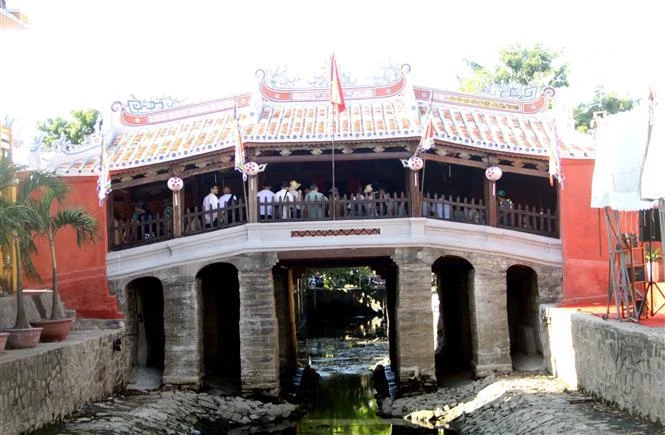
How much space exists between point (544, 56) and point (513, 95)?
12.9 m

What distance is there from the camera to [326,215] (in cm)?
1883

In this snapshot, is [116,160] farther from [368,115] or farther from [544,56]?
[544,56]

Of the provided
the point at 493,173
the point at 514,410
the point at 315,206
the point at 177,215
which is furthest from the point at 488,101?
the point at 514,410

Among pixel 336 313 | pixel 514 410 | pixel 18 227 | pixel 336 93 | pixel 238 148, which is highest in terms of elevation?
pixel 336 93

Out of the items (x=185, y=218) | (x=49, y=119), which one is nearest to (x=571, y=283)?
(x=185, y=218)

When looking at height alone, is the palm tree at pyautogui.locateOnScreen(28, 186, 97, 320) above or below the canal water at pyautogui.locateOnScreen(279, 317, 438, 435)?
above

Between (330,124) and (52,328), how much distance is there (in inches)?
271

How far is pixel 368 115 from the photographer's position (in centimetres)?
1930

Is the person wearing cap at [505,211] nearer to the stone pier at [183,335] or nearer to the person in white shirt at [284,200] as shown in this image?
the person in white shirt at [284,200]

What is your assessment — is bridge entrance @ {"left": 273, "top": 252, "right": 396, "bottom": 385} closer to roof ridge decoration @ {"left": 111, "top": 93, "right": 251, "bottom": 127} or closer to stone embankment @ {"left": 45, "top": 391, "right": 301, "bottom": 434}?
roof ridge decoration @ {"left": 111, "top": 93, "right": 251, "bottom": 127}

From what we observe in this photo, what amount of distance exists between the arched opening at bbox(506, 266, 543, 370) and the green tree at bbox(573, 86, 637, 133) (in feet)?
36.0

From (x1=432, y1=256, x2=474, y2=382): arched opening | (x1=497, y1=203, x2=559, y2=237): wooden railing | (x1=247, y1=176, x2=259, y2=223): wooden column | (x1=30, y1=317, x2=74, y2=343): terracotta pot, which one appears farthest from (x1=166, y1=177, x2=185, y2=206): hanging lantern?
(x1=497, y1=203, x2=559, y2=237): wooden railing

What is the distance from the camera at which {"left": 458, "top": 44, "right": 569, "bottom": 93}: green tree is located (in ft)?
107

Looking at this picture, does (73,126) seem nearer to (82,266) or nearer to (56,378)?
(82,266)
